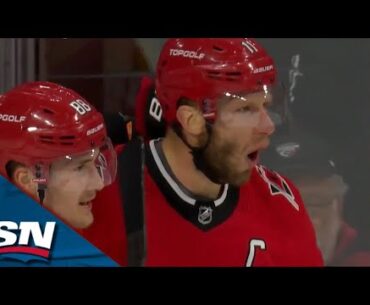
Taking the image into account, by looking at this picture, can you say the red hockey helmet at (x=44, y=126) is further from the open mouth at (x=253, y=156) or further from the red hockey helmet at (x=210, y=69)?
the open mouth at (x=253, y=156)

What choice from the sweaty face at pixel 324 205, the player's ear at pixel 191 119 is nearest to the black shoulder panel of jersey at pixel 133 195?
the player's ear at pixel 191 119

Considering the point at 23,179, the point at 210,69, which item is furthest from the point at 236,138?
the point at 23,179

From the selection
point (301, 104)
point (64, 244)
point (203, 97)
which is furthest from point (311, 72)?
point (64, 244)

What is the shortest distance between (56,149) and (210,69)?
375 mm

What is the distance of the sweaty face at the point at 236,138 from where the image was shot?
2629 millimetres

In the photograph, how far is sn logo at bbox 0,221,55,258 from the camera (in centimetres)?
265

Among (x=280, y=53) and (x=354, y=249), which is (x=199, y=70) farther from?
(x=354, y=249)

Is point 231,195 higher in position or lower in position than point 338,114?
lower

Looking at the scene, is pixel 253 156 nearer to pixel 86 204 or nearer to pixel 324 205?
pixel 324 205

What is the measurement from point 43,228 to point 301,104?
632mm

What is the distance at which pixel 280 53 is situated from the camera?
2646mm

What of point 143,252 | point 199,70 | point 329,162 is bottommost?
point 143,252

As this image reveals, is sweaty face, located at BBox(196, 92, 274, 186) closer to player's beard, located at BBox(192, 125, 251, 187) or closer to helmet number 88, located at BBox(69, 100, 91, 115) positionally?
player's beard, located at BBox(192, 125, 251, 187)

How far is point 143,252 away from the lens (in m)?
2.66
